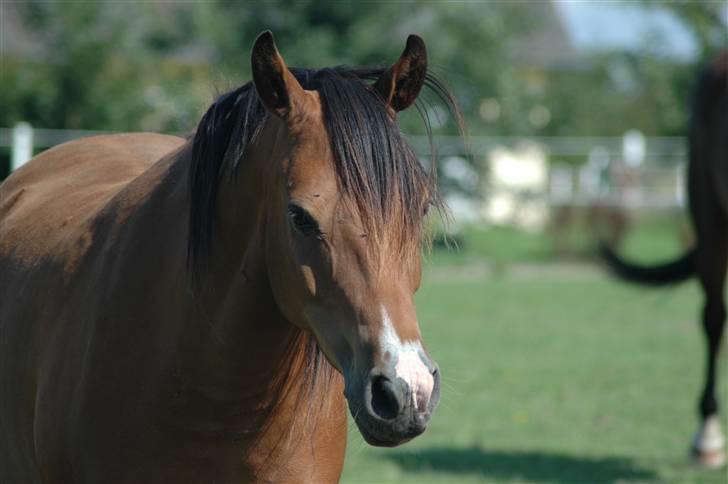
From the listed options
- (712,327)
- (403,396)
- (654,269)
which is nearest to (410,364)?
(403,396)

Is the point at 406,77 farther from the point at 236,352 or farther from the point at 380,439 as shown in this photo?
the point at 380,439

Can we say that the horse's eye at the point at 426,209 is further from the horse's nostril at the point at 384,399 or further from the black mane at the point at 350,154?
the horse's nostril at the point at 384,399

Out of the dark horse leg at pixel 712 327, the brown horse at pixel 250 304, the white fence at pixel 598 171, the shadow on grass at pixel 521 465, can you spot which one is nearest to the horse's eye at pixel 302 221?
the brown horse at pixel 250 304

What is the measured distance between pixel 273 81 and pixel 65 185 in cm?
160

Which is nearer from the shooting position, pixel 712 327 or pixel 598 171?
pixel 712 327

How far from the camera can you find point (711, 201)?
666 centimetres

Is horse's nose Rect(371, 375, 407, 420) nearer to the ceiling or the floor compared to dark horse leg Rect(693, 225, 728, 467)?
nearer to the ceiling

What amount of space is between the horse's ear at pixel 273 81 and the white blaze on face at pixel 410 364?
2.08 feet

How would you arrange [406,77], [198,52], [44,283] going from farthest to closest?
[198,52] < [44,283] < [406,77]

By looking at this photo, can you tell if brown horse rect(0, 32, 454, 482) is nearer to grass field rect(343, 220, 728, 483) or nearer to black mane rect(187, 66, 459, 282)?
black mane rect(187, 66, 459, 282)

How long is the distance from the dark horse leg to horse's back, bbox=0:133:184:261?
12.1ft

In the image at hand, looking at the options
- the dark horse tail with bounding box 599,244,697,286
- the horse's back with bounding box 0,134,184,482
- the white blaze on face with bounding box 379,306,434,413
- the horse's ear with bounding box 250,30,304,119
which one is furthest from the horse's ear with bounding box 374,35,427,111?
the dark horse tail with bounding box 599,244,697,286

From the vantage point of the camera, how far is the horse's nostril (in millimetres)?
2250

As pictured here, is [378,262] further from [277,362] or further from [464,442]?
[464,442]
